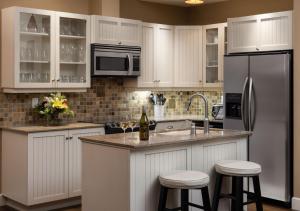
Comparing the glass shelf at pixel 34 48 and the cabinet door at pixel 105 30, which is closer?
the glass shelf at pixel 34 48

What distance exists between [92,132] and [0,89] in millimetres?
1215

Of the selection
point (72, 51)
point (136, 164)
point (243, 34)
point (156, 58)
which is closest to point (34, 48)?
point (72, 51)

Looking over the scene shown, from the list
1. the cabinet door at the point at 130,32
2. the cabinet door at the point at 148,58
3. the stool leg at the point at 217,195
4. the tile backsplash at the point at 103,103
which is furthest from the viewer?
the cabinet door at the point at 148,58

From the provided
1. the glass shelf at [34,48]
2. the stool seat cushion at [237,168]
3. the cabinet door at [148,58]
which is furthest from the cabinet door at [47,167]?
the stool seat cushion at [237,168]

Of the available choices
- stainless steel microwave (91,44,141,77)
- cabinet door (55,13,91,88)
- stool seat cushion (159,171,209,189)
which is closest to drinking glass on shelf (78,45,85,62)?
cabinet door (55,13,91,88)

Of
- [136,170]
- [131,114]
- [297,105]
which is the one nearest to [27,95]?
[131,114]

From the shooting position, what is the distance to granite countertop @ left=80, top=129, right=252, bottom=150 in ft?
11.9

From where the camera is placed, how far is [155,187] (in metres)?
3.79

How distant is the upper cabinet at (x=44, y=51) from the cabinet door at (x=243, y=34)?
6.27 ft

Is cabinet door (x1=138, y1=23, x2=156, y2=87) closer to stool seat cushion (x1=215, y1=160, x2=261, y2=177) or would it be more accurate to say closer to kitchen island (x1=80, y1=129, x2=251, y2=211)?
kitchen island (x1=80, y1=129, x2=251, y2=211)

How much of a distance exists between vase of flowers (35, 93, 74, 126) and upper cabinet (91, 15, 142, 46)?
3.10 feet

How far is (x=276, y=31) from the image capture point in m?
5.42

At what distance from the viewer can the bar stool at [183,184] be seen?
3551 millimetres

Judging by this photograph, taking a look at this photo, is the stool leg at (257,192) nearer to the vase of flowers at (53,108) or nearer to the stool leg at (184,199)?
the stool leg at (184,199)
